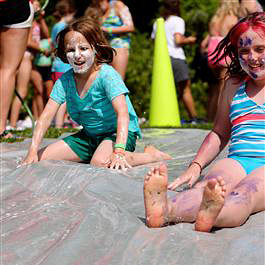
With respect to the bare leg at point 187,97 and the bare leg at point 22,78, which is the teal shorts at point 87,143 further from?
the bare leg at point 187,97

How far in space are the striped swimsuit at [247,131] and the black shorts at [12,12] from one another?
257cm

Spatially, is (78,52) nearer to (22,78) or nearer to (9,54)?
(9,54)

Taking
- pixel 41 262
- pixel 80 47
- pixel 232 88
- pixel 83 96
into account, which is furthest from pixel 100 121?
pixel 41 262

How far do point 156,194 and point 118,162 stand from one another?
1.25 meters

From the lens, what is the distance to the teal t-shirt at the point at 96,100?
4.52 m

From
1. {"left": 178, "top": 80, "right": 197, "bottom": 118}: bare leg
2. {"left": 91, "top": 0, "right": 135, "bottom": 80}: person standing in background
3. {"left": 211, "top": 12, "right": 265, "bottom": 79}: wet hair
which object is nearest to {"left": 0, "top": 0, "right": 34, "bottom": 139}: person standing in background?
{"left": 211, "top": 12, "right": 265, "bottom": 79}: wet hair

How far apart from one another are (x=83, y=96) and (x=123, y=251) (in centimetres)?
192

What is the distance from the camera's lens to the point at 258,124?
343 cm

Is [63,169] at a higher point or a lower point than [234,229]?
lower

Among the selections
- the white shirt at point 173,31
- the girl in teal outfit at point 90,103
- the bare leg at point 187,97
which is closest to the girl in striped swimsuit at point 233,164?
the girl in teal outfit at point 90,103

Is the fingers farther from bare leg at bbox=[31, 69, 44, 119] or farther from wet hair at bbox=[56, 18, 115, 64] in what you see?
bare leg at bbox=[31, 69, 44, 119]

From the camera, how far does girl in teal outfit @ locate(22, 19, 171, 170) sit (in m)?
4.48

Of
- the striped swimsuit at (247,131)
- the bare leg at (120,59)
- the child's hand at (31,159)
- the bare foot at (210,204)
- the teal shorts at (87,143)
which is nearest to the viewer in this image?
the bare foot at (210,204)

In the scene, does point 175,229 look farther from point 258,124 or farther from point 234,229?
point 258,124
